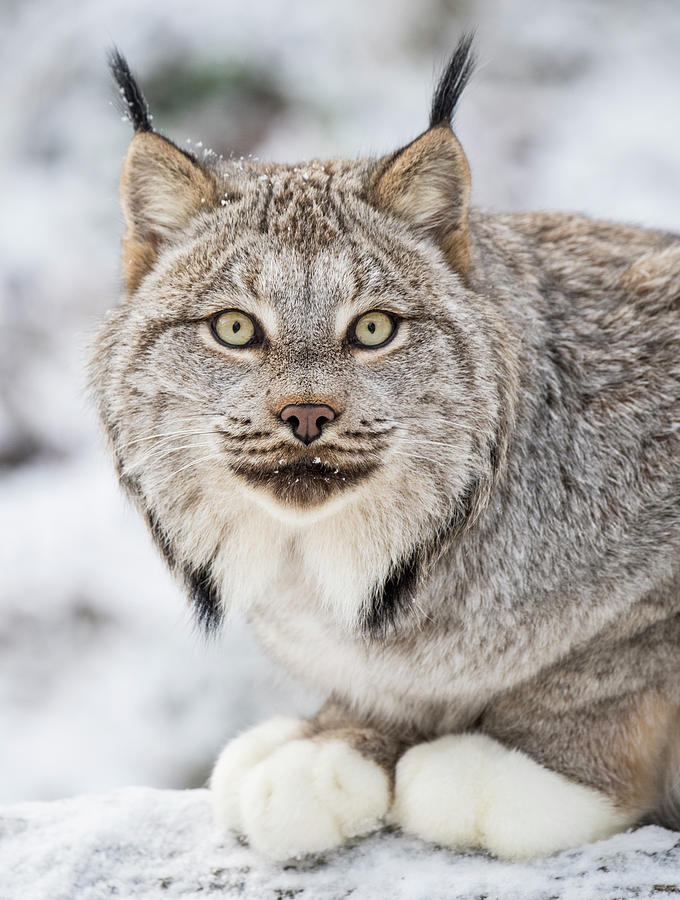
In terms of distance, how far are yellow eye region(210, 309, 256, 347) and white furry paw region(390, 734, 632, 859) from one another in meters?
1.14

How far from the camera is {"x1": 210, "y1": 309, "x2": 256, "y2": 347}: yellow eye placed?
242cm

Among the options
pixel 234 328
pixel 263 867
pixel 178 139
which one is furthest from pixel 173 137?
pixel 263 867

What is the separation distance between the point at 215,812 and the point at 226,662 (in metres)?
2.31

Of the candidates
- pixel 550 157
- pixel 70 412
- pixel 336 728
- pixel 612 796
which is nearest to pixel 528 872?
pixel 612 796

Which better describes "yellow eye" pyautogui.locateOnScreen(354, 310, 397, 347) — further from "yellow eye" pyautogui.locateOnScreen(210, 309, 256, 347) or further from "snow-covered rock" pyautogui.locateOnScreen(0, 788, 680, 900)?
"snow-covered rock" pyautogui.locateOnScreen(0, 788, 680, 900)

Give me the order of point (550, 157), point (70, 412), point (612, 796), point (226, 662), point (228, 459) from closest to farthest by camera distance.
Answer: point (228, 459)
point (612, 796)
point (226, 662)
point (70, 412)
point (550, 157)

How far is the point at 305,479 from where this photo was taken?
2.30 m

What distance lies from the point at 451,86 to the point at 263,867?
74.3 inches

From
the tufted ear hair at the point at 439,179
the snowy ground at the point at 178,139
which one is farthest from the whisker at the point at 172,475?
the snowy ground at the point at 178,139

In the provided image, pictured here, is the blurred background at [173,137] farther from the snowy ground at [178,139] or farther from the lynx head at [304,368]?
the lynx head at [304,368]

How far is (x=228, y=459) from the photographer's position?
2.37 metres

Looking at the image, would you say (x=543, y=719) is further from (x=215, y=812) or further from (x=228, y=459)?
(x=228, y=459)

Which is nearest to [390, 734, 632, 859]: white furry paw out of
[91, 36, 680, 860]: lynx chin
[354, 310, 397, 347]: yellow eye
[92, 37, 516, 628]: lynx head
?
[91, 36, 680, 860]: lynx chin

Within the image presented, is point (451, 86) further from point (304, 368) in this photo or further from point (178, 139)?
point (178, 139)
